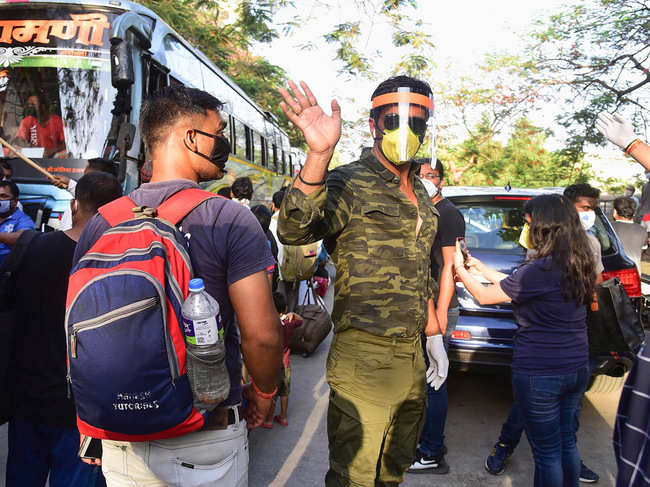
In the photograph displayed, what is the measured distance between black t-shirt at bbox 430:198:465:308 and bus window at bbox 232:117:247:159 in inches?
266

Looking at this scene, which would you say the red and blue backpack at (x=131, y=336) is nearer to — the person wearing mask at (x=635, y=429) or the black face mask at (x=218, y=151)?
the black face mask at (x=218, y=151)

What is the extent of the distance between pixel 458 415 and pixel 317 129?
3.33 metres

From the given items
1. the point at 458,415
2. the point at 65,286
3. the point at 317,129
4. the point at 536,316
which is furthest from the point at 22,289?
the point at 458,415

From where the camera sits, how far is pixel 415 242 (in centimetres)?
227

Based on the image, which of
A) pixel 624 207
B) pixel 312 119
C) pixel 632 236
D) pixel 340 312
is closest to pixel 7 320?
pixel 340 312

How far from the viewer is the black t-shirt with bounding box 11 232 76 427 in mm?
2150

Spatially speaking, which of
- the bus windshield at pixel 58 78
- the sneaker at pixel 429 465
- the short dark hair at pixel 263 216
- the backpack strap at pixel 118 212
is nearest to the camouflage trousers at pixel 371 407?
the backpack strap at pixel 118 212

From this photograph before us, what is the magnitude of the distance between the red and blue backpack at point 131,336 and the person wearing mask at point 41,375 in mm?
902

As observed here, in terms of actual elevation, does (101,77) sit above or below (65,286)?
above

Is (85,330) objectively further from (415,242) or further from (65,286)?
(415,242)

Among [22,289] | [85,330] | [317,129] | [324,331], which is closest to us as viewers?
[85,330]

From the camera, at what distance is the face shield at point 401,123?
7.45ft

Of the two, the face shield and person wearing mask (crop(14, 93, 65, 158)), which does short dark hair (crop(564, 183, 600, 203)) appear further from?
person wearing mask (crop(14, 93, 65, 158))

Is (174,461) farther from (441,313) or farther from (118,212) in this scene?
(441,313)
